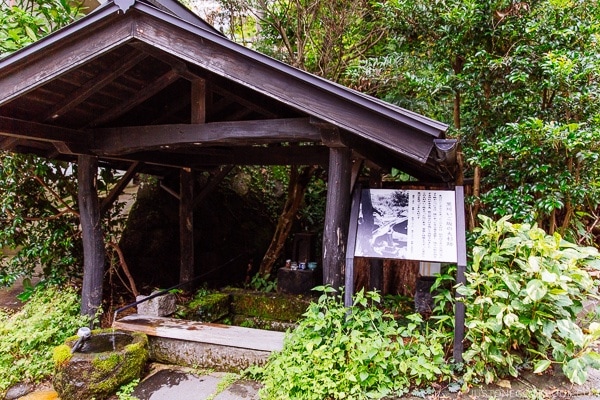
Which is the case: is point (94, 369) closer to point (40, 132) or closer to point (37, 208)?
point (40, 132)

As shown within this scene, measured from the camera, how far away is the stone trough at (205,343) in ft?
11.7

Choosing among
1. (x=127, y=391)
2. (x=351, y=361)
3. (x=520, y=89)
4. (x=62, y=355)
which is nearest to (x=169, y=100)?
(x=62, y=355)

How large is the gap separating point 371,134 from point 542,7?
277cm

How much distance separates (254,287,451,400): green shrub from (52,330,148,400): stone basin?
1.38 m

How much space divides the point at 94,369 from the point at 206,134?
2.37m

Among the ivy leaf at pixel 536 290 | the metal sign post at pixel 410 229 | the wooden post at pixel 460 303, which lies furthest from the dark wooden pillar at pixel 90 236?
the ivy leaf at pixel 536 290

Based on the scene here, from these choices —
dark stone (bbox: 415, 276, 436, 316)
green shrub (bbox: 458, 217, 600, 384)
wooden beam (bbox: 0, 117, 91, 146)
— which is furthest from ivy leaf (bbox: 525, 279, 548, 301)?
wooden beam (bbox: 0, 117, 91, 146)

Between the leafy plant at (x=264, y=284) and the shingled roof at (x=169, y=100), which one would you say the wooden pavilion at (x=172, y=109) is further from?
the leafy plant at (x=264, y=284)

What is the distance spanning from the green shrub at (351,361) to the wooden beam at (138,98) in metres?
2.65

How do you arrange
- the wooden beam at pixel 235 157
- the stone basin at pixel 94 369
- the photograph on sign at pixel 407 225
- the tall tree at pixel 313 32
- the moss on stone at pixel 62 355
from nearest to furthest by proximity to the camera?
the photograph on sign at pixel 407 225
the stone basin at pixel 94 369
the moss on stone at pixel 62 355
the wooden beam at pixel 235 157
the tall tree at pixel 313 32

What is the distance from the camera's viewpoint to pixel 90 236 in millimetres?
4301

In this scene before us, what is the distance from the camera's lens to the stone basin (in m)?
3.18

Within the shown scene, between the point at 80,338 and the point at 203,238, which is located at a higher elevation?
the point at 203,238

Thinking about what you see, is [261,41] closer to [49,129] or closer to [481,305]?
[49,129]
